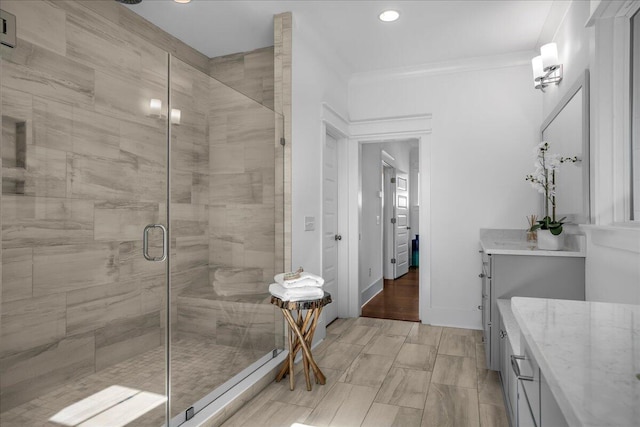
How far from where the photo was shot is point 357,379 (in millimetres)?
2670

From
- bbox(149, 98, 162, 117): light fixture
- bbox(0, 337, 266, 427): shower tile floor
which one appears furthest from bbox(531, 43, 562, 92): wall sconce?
bbox(0, 337, 266, 427): shower tile floor

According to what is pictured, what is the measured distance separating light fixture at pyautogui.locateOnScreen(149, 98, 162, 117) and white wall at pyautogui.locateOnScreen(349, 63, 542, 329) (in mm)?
2880

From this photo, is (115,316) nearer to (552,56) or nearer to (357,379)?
(357,379)

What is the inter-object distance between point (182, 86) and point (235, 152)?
58cm

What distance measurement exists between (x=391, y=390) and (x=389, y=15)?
2687 millimetres

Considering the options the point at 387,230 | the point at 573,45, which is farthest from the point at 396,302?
the point at 573,45

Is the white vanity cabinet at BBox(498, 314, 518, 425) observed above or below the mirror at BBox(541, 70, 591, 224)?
below

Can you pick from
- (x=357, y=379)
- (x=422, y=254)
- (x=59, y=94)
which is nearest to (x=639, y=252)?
(x=357, y=379)

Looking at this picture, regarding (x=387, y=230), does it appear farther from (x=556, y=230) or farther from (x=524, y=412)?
(x=524, y=412)

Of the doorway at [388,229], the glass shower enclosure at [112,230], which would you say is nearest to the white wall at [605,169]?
the glass shower enclosure at [112,230]

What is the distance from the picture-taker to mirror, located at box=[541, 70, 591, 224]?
2.34 m

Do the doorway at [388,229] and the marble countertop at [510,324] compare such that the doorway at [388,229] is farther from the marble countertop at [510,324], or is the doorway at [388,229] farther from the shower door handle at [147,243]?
the shower door handle at [147,243]

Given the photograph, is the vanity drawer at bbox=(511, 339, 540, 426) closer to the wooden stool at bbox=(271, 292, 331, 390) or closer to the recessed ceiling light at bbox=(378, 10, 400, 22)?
the wooden stool at bbox=(271, 292, 331, 390)

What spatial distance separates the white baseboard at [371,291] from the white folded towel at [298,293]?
2.20m
